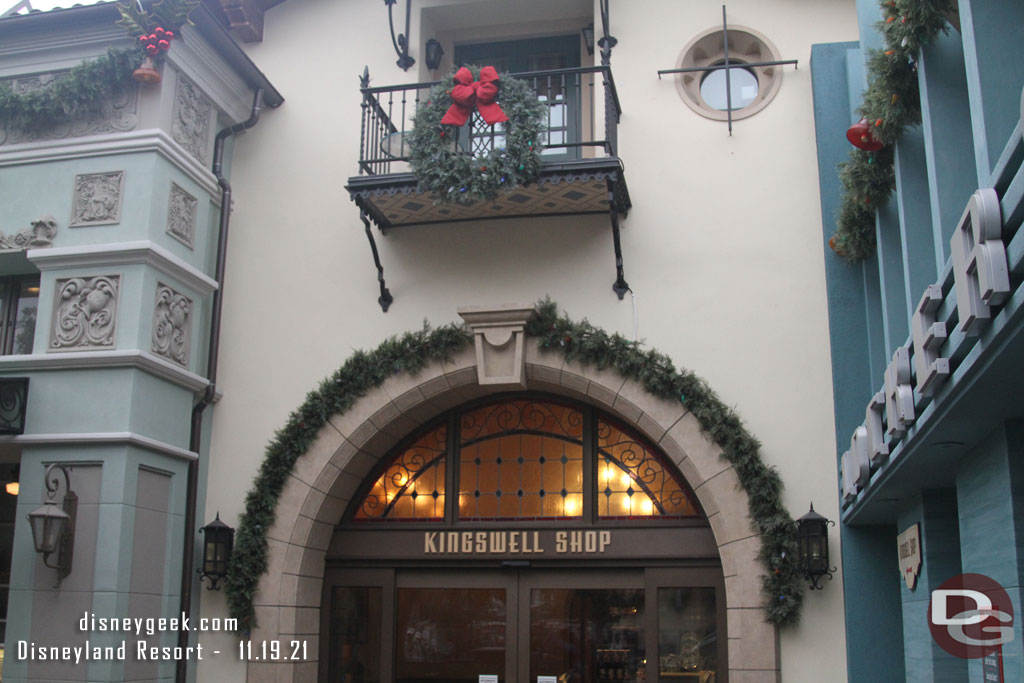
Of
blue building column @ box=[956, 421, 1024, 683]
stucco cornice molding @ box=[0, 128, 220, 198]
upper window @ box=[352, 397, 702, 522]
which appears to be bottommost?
blue building column @ box=[956, 421, 1024, 683]

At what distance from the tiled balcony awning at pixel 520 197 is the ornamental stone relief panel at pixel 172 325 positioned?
1.66 m

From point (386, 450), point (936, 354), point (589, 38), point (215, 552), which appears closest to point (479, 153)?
point (589, 38)

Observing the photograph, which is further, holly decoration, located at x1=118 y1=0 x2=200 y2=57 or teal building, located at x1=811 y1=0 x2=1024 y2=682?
holly decoration, located at x1=118 y1=0 x2=200 y2=57

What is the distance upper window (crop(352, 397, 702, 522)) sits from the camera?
9016 mm

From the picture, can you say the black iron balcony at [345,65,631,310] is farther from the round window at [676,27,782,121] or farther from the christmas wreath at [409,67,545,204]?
the round window at [676,27,782,121]

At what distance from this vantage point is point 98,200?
8.59 meters

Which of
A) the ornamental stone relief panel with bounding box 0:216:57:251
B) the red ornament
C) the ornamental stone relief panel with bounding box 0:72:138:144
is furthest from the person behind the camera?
the ornamental stone relief panel with bounding box 0:72:138:144

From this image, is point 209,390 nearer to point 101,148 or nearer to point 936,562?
point 101,148

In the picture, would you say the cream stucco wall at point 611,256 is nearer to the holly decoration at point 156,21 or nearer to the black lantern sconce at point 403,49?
the black lantern sconce at point 403,49

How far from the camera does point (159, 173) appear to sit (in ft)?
28.2

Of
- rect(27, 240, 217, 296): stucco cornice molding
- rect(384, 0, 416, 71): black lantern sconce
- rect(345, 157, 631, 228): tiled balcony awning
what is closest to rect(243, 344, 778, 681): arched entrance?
A: rect(345, 157, 631, 228): tiled balcony awning

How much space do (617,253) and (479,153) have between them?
1.36 meters

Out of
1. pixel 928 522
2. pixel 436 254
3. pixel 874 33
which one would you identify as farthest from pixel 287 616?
pixel 874 33

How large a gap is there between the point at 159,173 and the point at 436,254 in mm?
2333
